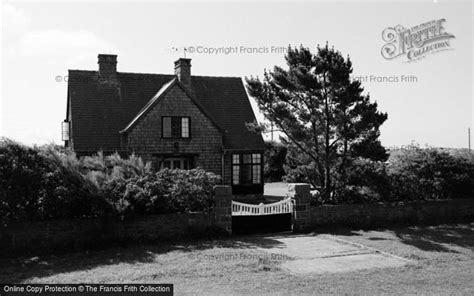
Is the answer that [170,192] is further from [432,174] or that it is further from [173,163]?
[173,163]

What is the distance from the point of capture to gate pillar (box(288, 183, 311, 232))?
1543 centimetres

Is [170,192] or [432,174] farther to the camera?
[432,174]

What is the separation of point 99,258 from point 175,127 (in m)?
14.6

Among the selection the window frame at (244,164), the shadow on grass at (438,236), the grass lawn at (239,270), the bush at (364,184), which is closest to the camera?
the grass lawn at (239,270)

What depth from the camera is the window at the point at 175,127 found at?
25.3 metres

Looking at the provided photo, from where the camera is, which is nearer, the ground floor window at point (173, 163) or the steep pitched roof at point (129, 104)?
the steep pitched roof at point (129, 104)

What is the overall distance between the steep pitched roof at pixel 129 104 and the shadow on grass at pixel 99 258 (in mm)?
12569

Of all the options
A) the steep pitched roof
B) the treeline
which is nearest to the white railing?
the treeline

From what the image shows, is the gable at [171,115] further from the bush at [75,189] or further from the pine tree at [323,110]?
the bush at [75,189]

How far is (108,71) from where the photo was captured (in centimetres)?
2720

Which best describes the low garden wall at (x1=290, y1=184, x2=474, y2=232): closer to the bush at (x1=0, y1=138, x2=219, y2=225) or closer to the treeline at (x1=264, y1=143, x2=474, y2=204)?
the treeline at (x1=264, y1=143, x2=474, y2=204)

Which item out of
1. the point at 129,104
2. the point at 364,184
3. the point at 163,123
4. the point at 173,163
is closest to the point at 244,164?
the point at 173,163

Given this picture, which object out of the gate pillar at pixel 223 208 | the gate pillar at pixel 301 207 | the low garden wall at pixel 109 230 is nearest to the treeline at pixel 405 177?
the gate pillar at pixel 301 207

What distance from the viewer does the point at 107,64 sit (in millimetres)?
27203
